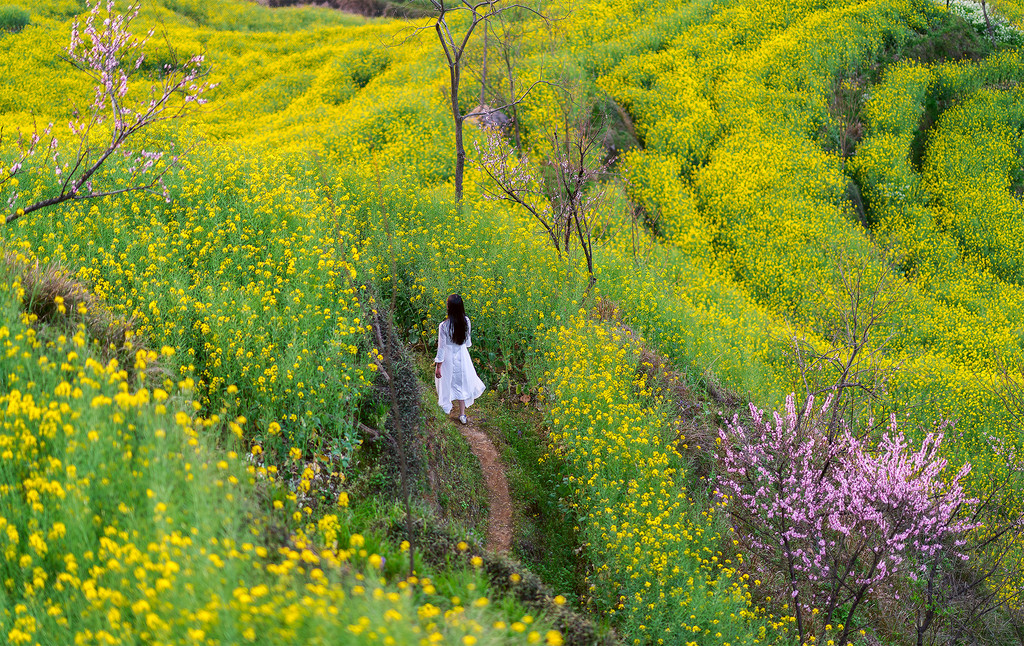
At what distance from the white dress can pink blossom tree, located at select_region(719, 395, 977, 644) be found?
4.27m

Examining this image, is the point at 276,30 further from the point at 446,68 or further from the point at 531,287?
the point at 531,287

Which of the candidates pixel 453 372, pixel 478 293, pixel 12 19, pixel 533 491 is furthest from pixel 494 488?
pixel 12 19

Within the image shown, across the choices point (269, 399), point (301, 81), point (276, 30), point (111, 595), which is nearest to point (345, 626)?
point (111, 595)

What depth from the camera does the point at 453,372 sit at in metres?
8.66

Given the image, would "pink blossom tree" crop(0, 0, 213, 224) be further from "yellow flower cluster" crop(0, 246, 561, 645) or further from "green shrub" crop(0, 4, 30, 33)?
"green shrub" crop(0, 4, 30, 33)

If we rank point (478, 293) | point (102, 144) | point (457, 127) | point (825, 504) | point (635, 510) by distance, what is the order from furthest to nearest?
point (457, 127) → point (102, 144) → point (478, 293) → point (825, 504) → point (635, 510)

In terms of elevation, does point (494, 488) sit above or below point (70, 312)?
below

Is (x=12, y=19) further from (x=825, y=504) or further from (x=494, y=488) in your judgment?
(x=825, y=504)

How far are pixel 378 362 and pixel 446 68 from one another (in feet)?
67.1

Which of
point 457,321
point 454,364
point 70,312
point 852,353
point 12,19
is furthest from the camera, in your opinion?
point 12,19

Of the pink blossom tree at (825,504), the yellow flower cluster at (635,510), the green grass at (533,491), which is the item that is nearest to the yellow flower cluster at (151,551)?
the yellow flower cluster at (635,510)

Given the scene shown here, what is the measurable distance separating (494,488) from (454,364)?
179 cm

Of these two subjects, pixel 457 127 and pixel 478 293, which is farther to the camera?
pixel 457 127

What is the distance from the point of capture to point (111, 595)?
3148 millimetres
